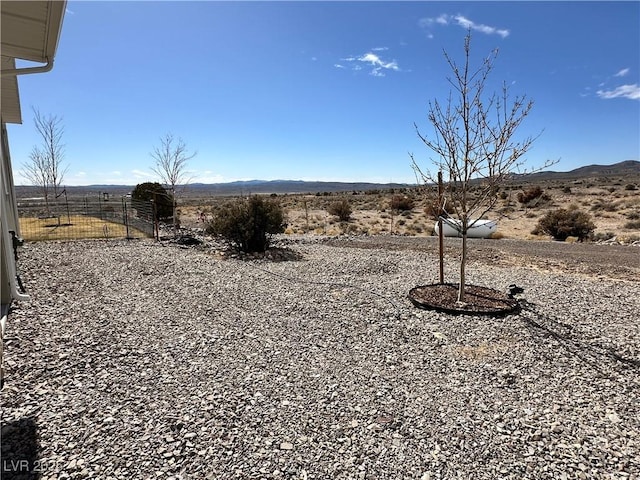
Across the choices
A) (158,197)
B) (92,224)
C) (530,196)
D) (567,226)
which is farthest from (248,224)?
(530,196)

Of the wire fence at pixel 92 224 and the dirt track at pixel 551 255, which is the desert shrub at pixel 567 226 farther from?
the wire fence at pixel 92 224

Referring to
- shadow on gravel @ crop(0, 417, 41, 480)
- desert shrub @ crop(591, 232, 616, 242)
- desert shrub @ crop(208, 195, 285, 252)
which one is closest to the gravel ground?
shadow on gravel @ crop(0, 417, 41, 480)

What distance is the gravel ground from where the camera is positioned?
291 cm

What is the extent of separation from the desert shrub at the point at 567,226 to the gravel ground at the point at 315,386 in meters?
11.9

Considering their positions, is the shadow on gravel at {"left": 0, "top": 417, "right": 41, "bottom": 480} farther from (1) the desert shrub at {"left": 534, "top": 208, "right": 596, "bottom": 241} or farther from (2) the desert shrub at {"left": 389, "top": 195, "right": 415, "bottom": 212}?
(2) the desert shrub at {"left": 389, "top": 195, "right": 415, "bottom": 212}

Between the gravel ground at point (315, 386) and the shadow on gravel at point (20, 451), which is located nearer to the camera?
the shadow on gravel at point (20, 451)

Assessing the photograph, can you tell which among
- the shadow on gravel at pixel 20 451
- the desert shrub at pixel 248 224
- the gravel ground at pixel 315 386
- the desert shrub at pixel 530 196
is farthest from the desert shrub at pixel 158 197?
the desert shrub at pixel 530 196

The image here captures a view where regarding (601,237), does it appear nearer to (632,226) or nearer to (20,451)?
(632,226)

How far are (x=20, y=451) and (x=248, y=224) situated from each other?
9.43 metres

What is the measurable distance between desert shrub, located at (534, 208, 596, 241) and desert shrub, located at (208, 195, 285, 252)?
13.7m

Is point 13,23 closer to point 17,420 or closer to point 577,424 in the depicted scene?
point 17,420

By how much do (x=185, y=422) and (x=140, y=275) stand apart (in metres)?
6.04

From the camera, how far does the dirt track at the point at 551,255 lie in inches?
383

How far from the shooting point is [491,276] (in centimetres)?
881
